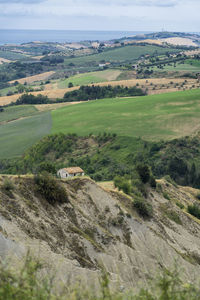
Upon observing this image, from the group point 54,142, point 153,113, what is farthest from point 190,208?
point 153,113

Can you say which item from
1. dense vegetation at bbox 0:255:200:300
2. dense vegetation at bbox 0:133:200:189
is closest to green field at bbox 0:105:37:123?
dense vegetation at bbox 0:133:200:189

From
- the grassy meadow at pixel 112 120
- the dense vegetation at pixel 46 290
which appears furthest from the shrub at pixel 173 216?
the grassy meadow at pixel 112 120

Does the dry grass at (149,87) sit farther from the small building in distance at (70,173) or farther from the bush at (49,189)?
the bush at (49,189)

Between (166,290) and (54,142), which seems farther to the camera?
(54,142)

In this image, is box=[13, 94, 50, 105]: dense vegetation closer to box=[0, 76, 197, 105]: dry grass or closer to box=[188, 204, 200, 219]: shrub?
box=[0, 76, 197, 105]: dry grass

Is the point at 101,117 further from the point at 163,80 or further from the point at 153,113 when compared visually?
the point at 163,80

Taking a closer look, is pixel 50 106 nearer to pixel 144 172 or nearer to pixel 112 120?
pixel 112 120
